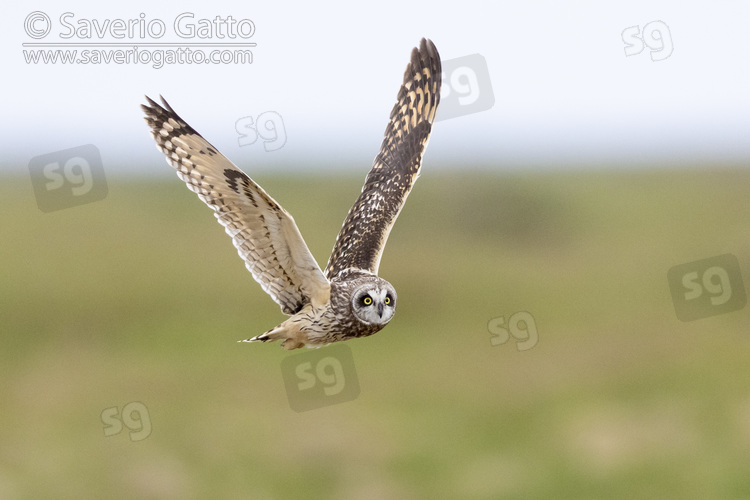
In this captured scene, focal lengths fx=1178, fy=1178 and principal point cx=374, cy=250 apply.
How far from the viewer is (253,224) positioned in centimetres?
562

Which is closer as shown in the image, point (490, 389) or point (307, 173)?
point (490, 389)

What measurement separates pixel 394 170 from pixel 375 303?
67.2 inches

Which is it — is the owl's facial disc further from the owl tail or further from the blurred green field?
the blurred green field

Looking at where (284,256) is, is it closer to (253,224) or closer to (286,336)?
(253,224)

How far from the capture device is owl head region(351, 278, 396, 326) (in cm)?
531

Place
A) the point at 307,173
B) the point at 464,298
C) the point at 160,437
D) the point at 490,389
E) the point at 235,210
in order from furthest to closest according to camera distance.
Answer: the point at 307,173, the point at 464,298, the point at 490,389, the point at 160,437, the point at 235,210

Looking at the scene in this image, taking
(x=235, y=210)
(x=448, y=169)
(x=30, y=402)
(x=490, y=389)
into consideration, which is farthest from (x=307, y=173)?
(x=235, y=210)

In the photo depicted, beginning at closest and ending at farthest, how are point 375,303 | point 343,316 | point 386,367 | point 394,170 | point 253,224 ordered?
1. point 375,303
2. point 343,316
3. point 253,224
4. point 394,170
5. point 386,367

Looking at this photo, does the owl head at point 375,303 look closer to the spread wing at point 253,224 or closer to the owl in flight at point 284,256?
the owl in flight at point 284,256

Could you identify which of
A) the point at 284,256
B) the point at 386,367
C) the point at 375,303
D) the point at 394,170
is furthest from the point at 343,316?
the point at 386,367

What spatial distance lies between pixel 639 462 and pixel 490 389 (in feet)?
19.2

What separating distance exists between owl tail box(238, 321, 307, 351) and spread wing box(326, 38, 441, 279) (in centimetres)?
60

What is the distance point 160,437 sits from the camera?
33031mm

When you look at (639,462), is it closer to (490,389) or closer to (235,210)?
(490,389)
